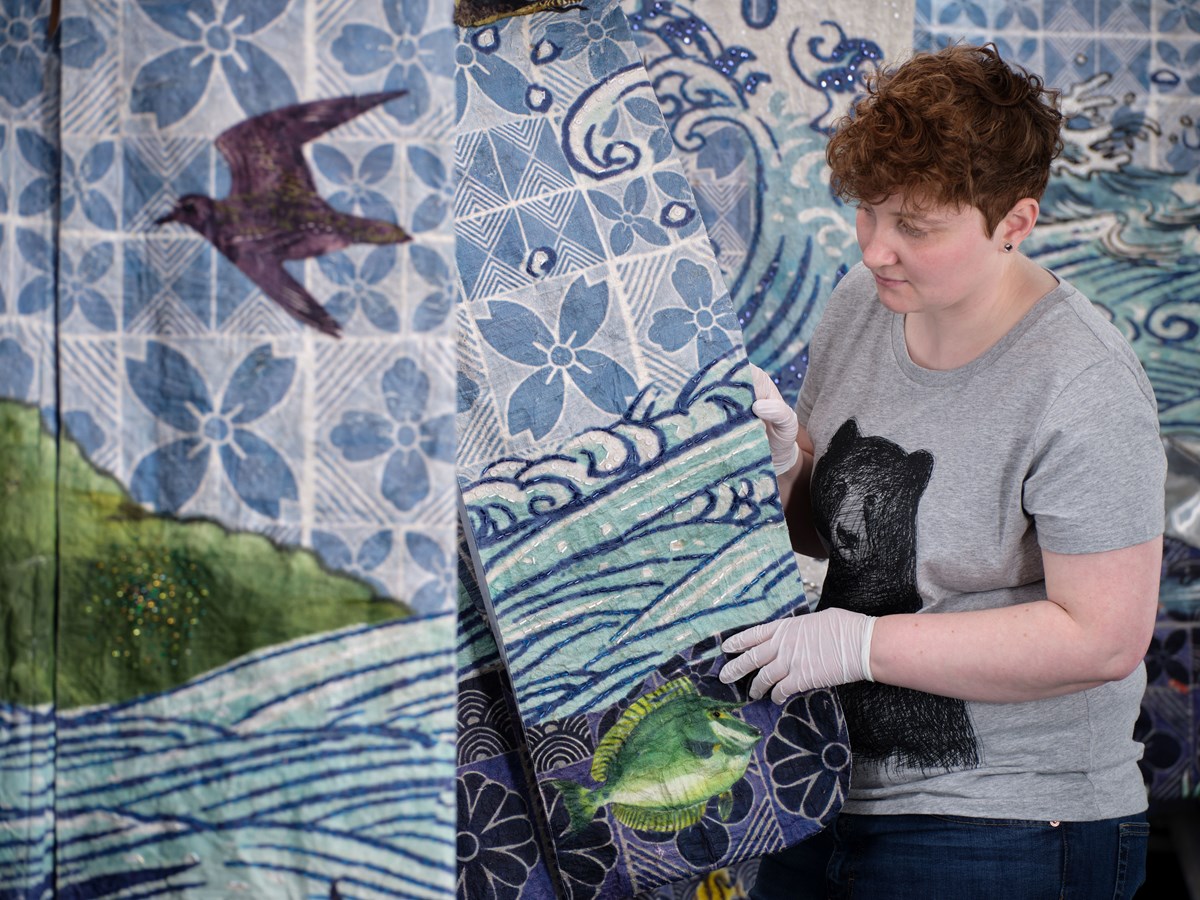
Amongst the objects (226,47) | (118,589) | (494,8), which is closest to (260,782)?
(118,589)

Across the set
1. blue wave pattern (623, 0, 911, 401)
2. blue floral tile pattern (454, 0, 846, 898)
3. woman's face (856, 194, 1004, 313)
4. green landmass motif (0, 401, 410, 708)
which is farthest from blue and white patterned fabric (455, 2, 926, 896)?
blue wave pattern (623, 0, 911, 401)

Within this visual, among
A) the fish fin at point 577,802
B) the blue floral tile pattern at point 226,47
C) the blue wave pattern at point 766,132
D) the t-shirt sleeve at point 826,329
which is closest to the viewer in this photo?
the blue floral tile pattern at point 226,47

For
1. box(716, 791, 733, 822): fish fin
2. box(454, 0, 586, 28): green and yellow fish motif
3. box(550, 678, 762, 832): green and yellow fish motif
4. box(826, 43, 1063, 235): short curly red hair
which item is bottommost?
box(716, 791, 733, 822): fish fin

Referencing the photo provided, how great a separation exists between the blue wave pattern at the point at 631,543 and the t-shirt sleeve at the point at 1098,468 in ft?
0.99

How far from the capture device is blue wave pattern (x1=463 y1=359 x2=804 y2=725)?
1.29 meters

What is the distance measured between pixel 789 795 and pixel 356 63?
35.5 inches

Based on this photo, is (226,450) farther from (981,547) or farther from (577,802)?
(981,547)

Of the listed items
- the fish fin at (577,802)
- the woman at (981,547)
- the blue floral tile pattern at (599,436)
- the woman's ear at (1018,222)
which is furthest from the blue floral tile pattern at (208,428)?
the woman's ear at (1018,222)

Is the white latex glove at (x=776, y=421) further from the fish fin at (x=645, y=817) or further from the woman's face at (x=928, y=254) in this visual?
the fish fin at (x=645, y=817)

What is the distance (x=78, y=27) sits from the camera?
40.4 inches

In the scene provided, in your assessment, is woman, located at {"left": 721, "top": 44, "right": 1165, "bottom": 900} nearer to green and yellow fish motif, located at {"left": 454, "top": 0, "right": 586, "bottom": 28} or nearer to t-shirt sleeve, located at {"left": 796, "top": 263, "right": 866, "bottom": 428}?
t-shirt sleeve, located at {"left": 796, "top": 263, "right": 866, "bottom": 428}

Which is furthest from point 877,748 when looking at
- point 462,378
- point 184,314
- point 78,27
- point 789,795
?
point 78,27

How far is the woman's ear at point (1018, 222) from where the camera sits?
4.18 ft

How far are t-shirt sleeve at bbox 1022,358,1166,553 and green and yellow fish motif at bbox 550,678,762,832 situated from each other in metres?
0.42
